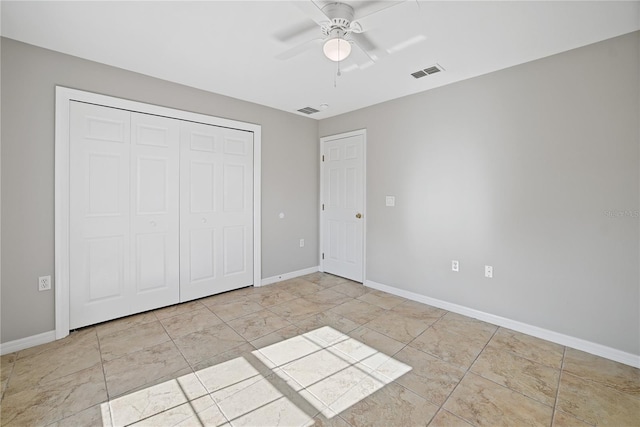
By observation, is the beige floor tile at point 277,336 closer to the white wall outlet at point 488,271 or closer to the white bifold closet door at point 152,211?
the white bifold closet door at point 152,211

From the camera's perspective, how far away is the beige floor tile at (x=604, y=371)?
1.99 m

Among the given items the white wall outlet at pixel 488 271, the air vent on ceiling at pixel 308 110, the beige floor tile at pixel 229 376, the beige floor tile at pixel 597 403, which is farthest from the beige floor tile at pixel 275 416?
the air vent on ceiling at pixel 308 110

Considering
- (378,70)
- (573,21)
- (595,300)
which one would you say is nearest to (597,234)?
(595,300)

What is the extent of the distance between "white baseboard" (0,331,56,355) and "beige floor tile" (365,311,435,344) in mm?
2890

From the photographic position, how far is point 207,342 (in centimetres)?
255

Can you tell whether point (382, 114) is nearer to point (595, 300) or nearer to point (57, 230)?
point (595, 300)

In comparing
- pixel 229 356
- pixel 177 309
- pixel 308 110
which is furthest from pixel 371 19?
pixel 177 309

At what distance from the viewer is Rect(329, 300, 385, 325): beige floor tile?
3.07 m

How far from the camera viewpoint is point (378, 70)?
2.85 meters

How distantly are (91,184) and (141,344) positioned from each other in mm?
1583

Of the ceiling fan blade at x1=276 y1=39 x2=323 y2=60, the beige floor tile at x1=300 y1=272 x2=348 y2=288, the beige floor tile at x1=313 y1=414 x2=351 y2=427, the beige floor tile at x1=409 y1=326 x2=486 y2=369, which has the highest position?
the ceiling fan blade at x1=276 y1=39 x2=323 y2=60

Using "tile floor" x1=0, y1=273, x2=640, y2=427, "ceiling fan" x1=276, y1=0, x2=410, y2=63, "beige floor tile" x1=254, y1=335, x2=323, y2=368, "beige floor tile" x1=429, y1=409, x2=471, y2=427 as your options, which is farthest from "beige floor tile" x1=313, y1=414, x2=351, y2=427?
"ceiling fan" x1=276, y1=0, x2=410, y2=63

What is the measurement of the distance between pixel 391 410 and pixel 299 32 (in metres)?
2.74

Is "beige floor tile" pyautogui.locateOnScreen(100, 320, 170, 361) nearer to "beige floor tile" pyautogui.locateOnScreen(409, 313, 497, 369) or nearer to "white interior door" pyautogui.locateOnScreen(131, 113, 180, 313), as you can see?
"white interior door" pyautogui.locateOnScreen(131, 113, 180, 313)
